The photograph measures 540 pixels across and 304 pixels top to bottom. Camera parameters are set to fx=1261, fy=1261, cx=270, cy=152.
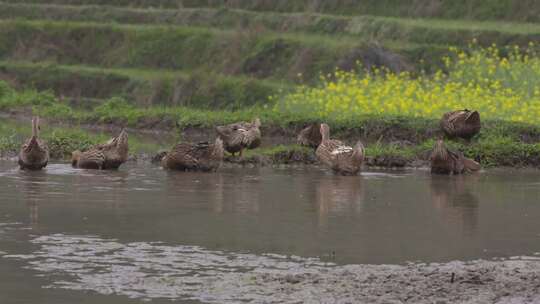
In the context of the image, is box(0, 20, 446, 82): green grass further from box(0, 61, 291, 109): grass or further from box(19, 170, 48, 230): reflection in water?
box(19, 170, 48, 230): reflection in water

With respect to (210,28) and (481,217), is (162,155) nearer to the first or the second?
(481,217)

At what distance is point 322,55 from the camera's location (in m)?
32.3

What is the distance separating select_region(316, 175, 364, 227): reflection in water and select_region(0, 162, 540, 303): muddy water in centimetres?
2

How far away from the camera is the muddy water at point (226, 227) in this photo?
970cm

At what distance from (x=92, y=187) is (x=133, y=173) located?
Result: 6.45ft

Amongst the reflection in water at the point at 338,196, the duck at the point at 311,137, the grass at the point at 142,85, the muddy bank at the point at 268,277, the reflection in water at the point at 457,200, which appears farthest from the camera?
the grass at the point at 142,85

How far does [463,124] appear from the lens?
790 inches

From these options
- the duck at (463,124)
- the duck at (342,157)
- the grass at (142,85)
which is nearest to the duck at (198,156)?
the duck at (342,157)

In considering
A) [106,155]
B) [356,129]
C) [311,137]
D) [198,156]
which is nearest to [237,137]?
[198,156]

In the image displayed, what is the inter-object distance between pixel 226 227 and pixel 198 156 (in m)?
5.02

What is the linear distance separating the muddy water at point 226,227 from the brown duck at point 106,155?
0.70 ft

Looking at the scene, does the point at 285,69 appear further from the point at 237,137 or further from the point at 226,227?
the point at 226,227

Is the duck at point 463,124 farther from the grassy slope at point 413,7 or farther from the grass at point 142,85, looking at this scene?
the grassy slope at point 413,7

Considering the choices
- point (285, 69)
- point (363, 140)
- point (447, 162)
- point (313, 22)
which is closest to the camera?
point (447, 162)
